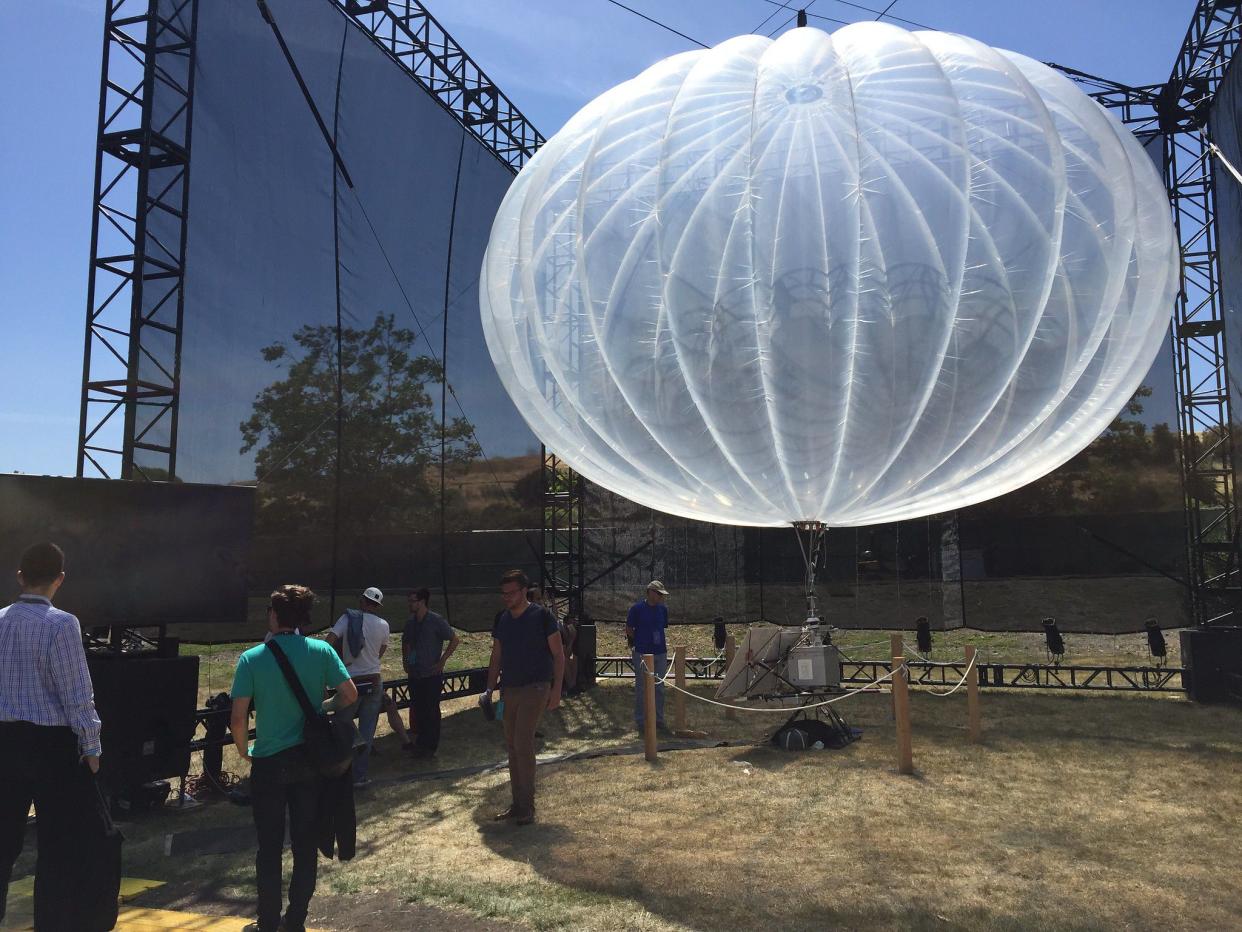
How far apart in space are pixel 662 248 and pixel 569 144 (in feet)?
5.08

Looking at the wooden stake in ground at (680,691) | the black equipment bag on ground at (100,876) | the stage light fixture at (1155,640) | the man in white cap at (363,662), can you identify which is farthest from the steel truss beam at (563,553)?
the black equipment bag on ground at (100,876)

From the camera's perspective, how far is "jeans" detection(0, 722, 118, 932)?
3.07 metres

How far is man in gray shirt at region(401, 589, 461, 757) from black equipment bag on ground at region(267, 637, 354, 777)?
14.0 feet

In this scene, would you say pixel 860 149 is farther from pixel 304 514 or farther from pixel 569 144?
pixel 304 514

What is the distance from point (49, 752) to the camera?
3.11 m

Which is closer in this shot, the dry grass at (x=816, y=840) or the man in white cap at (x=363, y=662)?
the dry grass at (x=816, y=840)

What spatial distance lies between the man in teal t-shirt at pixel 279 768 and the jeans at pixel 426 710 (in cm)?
448

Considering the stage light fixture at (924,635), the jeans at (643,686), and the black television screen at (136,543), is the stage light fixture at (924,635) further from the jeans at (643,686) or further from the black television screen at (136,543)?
the black television screen at (136,543)

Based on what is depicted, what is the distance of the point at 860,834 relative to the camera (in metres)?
5.02

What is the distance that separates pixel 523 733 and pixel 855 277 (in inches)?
128

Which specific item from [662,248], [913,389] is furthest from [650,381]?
[913,389]

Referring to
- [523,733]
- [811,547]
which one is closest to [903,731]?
[811,547]

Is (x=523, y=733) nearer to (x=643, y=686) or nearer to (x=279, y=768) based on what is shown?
(x=279, y=768)

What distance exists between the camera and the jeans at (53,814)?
3.07 meters
